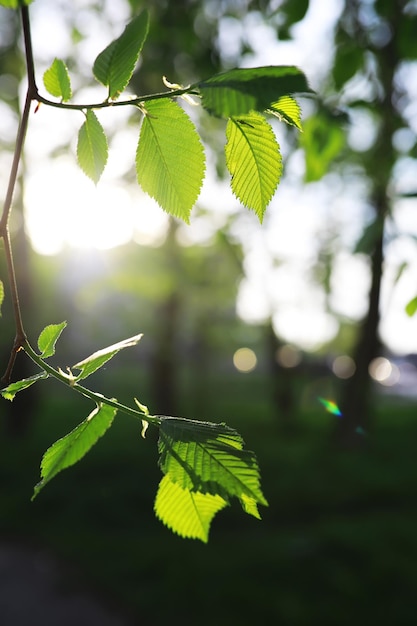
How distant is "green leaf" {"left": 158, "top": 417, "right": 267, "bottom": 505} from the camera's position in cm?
53

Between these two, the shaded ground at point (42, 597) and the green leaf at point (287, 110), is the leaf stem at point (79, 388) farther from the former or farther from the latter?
the shaded ground at point (42, 597)

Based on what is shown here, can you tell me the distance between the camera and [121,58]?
1.85 ft

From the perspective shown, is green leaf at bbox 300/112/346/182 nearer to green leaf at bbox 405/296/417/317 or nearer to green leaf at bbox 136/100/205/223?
green leaf at bbox 405/296/417/317

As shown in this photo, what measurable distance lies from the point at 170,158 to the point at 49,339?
0.23 meters

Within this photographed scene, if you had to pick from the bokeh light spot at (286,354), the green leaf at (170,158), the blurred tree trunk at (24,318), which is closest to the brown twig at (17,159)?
the green leaf at (170,158)

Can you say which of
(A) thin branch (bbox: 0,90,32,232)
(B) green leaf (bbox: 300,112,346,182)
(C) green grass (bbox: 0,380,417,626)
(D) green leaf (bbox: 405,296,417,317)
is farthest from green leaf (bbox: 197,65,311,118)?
(C) green grass (bbox: 0,380,417,626)

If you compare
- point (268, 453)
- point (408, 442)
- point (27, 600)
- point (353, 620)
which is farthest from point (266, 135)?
point (408, 442)

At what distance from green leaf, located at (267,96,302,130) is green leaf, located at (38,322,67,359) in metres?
0.31

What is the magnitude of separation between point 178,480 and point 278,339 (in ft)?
49.5

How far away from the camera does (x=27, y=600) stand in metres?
6.32

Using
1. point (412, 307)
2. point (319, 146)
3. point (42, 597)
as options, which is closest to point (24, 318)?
Result: point (42, 597)

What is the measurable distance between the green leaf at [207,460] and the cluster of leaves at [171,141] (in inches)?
8.6

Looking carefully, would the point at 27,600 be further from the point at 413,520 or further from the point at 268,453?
the point at 268,453

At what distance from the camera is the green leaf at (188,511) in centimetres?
62
